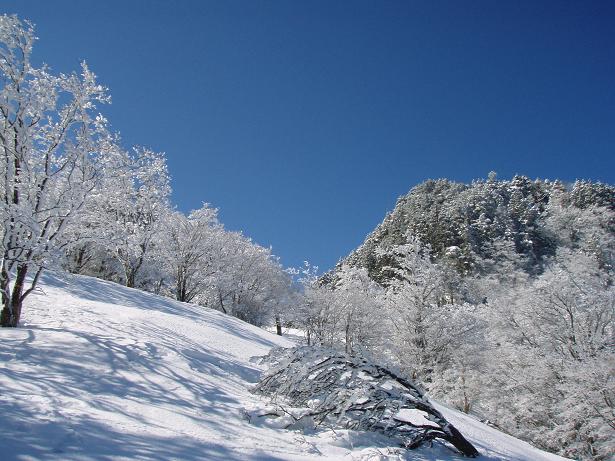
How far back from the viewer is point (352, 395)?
4.97m

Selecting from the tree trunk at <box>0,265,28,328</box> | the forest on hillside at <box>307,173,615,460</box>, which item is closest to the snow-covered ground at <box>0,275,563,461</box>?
the tree trunk at <box>0,265,28,328</box>

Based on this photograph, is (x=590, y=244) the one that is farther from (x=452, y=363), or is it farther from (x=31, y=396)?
(x=31, y=396)

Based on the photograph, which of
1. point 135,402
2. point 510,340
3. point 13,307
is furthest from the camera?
point 510,340

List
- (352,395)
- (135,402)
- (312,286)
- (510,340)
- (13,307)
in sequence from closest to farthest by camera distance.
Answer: (135,402) < (352,395) < (13,307) < (510,340) < (312,286)

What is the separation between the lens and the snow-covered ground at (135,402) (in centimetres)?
329

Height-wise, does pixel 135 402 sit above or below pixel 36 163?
below

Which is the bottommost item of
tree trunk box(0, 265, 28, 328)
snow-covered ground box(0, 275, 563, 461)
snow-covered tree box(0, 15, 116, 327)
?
snow-covered ground box(0, 275, 563, 461)

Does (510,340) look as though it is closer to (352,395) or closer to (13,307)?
(352,395)

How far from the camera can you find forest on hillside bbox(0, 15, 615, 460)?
7332mm

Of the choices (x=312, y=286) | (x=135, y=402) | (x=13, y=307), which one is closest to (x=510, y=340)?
(x=312, y=286)

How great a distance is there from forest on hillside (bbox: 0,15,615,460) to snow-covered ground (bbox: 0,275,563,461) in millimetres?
1618

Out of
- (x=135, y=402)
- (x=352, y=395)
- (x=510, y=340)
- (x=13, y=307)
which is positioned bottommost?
(x=135, y=402)

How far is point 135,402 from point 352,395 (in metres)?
2.79

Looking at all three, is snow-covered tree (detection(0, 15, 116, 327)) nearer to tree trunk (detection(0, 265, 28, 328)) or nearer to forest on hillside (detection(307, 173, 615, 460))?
tree trunk (detection(0, 265, 28, 328))
